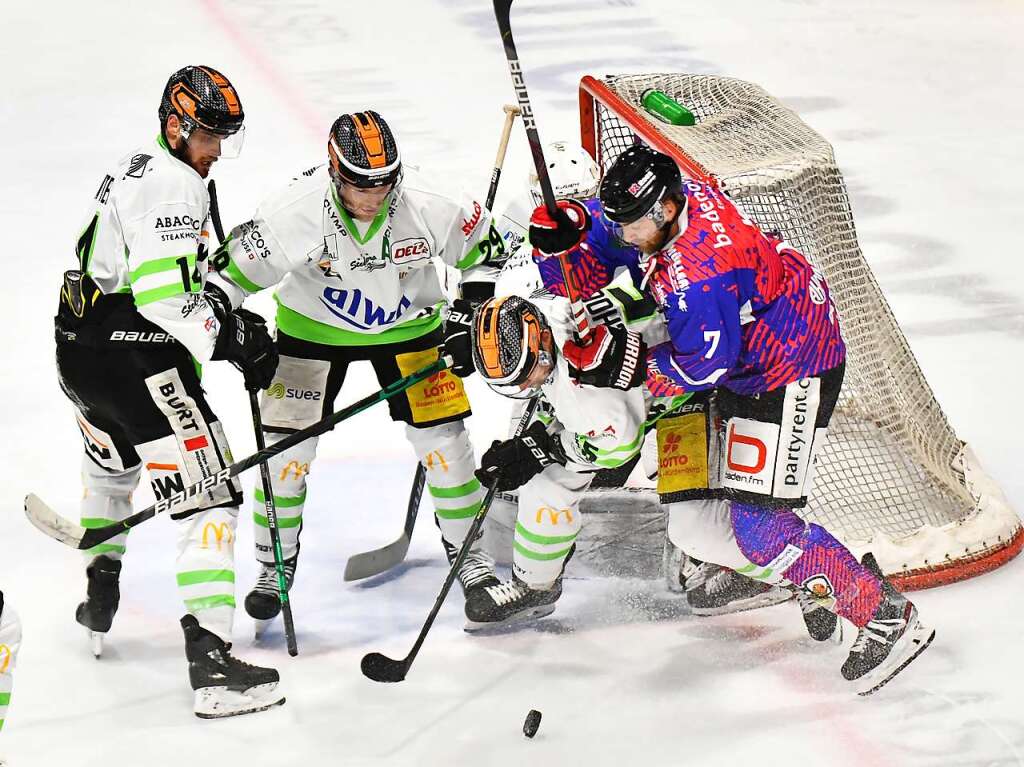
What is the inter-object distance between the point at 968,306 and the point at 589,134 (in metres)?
1.83

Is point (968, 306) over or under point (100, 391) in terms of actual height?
under

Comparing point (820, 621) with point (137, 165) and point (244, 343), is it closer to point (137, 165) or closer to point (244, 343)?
point (244, 343)

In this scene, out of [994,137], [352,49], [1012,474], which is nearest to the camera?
[1012,474]

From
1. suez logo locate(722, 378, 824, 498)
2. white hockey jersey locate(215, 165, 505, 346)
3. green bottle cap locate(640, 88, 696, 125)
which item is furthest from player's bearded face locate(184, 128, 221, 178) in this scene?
suez logo locate(722, 378, 824, 498)

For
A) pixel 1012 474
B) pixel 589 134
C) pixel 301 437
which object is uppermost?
pixel 589 134

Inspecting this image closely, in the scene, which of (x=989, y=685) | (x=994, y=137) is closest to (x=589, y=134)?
(x=989, y=685)

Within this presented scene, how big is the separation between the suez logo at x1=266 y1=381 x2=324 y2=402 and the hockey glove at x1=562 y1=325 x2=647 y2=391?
2.67 feet

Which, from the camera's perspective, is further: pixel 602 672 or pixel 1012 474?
pixel 1012 474

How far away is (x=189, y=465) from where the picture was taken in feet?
11.4

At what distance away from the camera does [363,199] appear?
351 cm

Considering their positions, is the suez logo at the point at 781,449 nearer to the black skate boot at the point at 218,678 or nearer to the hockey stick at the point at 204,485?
the hockey stick at the point at 204,485

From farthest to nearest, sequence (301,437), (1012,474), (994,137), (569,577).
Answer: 1. (994,137)
2. (1012,474)
3. (569,577)
4. (301,437)

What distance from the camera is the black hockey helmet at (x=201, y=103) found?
11.0 ft

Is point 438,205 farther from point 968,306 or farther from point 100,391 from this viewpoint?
point 968,306
